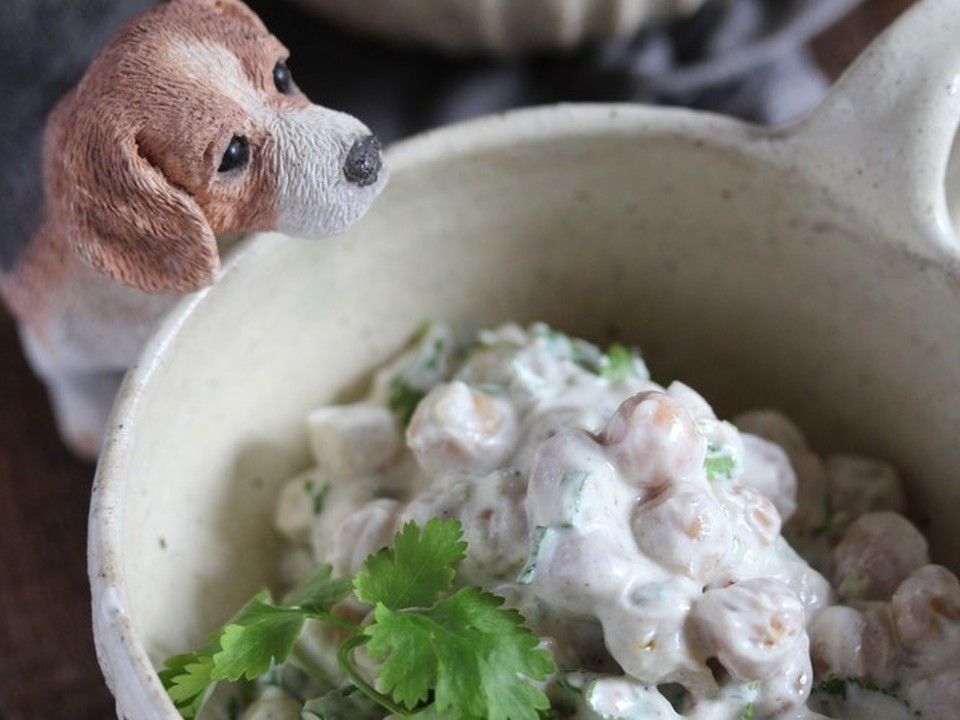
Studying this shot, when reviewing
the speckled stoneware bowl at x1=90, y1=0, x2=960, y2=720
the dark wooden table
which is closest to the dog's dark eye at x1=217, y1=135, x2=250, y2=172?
the speckled stoneware bowl at x1=90, y1=0, x2=960, y2=720

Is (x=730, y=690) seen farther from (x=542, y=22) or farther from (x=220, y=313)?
(x=542, y=22)

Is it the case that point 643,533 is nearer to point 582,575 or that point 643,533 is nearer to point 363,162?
point 582,575

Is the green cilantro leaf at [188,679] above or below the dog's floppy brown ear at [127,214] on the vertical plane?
below

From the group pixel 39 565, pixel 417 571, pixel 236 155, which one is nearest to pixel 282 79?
pixel 236 155

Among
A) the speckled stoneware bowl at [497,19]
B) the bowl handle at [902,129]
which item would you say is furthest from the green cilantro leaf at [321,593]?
the speckled stoneware bowl at [497,19]

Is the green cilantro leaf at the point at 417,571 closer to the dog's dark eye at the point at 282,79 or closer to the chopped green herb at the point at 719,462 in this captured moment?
the chopped green herb at the point at 719,462

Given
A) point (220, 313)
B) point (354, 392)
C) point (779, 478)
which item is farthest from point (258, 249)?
point (779, 478)
